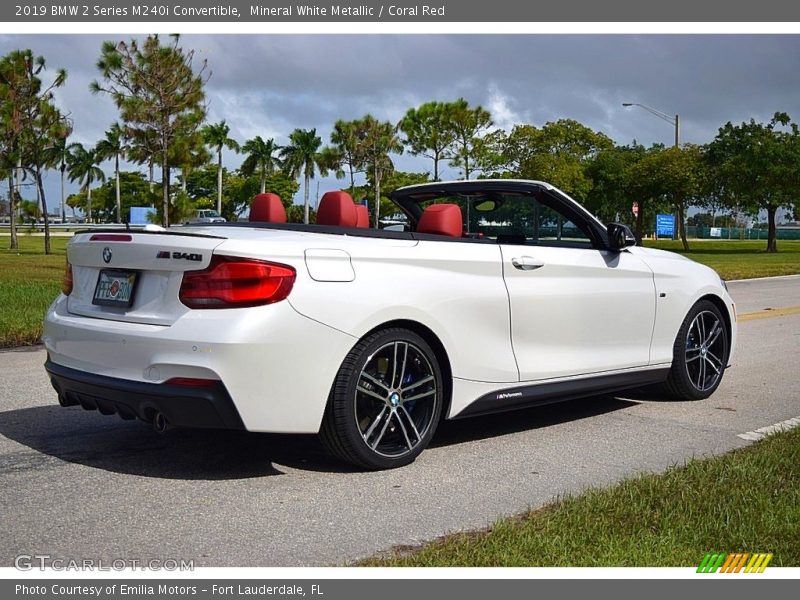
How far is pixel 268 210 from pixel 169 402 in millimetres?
1782

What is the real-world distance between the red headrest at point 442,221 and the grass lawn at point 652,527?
1.79 meters

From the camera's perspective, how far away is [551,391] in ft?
20.0

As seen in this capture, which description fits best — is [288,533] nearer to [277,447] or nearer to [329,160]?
[277,447]

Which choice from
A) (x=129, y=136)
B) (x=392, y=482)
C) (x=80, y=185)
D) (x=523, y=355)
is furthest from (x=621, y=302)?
(x=80, y=185)

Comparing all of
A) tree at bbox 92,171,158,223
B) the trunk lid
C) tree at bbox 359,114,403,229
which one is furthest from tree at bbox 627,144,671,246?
tree at bbox 92,171,158,223

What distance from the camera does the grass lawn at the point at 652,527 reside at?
12.7 feet

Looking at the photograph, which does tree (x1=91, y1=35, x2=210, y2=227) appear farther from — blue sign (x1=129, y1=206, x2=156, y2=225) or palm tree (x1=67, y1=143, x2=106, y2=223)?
palm tree (x1=67, y1=143, x2=106, y2=223)

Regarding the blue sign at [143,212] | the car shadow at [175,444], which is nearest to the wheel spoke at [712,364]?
the car shadow at [175,444]

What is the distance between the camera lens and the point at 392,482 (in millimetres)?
5117

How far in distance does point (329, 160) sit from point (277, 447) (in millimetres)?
80465

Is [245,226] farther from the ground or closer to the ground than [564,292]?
farther from the ground

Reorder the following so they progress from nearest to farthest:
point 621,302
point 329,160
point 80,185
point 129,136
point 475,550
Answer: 1. point 475,550
2. point 621,302
3. point 129,136
4. point 329,160
5. point 80,185

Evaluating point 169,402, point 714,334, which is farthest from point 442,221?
point 714,334

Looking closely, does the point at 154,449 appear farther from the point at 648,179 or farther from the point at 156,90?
the point at 648,179
